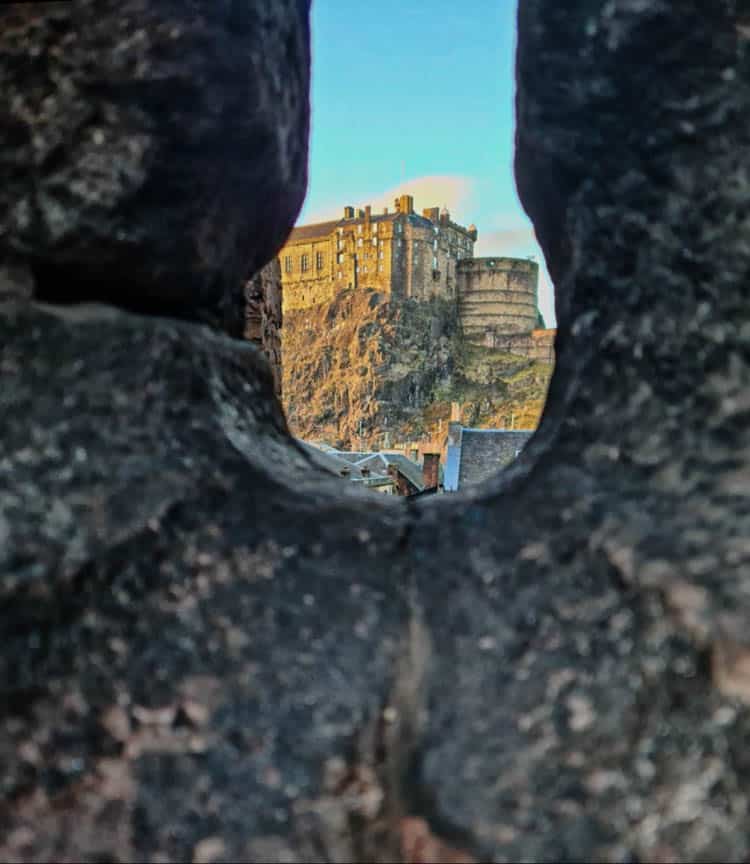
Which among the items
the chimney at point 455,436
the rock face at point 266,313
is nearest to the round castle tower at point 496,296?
the chimney at point 455,436

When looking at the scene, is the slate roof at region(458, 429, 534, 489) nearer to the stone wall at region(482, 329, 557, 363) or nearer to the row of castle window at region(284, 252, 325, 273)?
the stone wall at region(482, 329, 557, 363)

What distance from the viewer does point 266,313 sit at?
3.89 m

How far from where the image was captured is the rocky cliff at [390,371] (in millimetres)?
57250

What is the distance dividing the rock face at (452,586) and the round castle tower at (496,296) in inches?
2256

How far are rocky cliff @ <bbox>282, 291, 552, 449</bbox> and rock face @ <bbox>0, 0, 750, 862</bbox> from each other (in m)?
54.5

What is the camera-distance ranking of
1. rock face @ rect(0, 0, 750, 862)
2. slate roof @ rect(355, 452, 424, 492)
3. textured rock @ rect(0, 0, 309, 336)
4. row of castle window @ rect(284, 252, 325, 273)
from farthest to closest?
row of castle window @ rect(284, 252, 325, 273)
slate roof @ rect(355, 452, 424, 492)
textured rock @ rect(0, 0, 309, 336)
rock face @ rect(0, 0, 750, 862)

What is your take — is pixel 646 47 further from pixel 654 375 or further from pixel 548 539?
pixel 548 539

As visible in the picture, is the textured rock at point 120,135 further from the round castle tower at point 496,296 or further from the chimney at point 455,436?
the round castle tower at point 496,296


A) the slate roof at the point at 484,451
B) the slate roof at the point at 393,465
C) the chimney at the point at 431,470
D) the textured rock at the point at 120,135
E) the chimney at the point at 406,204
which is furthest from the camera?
the chimney at the point at 406,204

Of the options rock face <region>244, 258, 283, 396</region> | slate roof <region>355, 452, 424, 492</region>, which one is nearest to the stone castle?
slate roof <region>355, 452, 424, 492</region>

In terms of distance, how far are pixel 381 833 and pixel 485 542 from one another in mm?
373

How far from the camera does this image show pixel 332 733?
2.97 feet

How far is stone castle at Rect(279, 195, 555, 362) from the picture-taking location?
5638cm

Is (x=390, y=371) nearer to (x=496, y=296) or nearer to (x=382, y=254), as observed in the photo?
(x=382, y=254)
